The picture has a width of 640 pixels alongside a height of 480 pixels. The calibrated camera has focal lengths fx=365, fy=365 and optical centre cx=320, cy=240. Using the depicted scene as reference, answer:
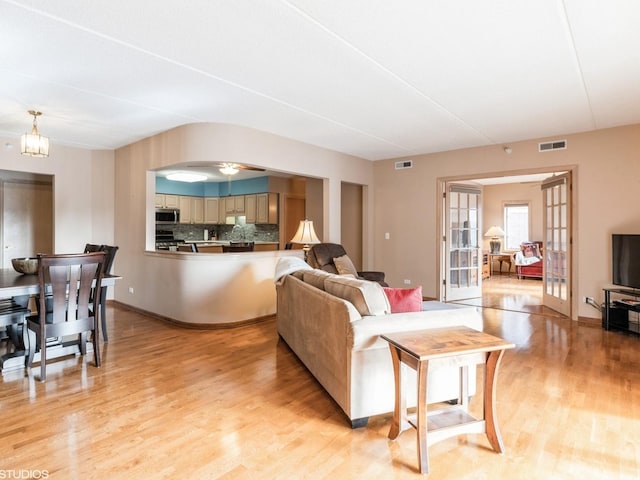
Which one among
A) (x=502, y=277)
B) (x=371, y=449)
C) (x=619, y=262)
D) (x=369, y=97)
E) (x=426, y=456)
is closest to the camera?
(x=426, y=456)

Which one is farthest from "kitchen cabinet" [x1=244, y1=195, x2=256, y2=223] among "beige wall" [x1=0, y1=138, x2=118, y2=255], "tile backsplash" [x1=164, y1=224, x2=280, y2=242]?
"beige wall" [x1=0, y1=138, x2=118, y2=255]

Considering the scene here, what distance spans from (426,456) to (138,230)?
5135 millimetres

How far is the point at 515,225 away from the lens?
10.6 m

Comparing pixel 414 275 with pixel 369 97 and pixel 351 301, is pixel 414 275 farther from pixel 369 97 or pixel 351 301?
pixel 351 301

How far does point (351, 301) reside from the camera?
250 cm

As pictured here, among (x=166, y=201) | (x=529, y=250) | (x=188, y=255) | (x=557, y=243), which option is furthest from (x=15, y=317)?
(x=529, y=250)

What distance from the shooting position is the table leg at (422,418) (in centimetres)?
190

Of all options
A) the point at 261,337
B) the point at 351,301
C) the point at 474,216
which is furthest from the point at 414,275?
the point at 351,301

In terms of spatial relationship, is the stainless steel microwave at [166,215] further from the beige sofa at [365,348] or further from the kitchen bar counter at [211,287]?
the beige sofa at [365,348]

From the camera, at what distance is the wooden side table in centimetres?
192

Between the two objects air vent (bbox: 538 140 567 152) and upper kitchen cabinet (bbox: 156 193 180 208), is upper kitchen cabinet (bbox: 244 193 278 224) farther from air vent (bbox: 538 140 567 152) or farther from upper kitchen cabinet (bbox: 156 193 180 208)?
air vent (bbox: 538 140 567 152)

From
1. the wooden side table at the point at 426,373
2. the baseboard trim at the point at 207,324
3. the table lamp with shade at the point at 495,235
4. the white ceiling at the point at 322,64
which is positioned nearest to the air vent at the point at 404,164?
the white ceiling at the point at 322,64

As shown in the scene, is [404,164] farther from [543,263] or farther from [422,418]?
[422,418]

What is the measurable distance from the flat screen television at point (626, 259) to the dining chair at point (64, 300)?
19.4 ft
